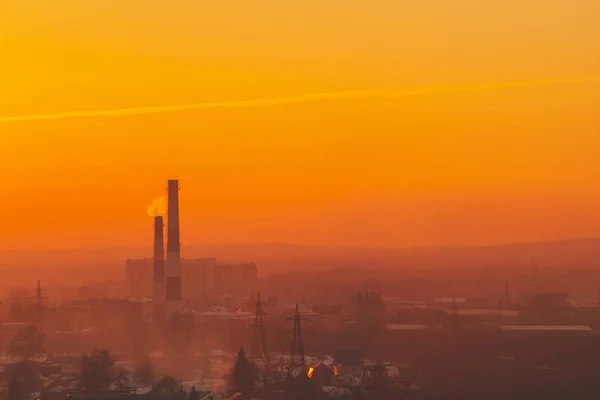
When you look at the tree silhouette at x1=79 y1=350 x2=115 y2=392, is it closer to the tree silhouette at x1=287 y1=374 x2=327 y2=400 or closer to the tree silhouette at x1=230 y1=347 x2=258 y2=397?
the tree silhouette at x1=230 y1=347 x2=258 y2=397

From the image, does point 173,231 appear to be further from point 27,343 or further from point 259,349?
point 259,349

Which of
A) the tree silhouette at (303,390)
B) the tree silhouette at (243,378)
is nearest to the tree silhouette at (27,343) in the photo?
the tree silhouette at (243,378)

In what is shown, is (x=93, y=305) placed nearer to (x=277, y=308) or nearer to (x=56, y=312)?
(x=56, y=312)

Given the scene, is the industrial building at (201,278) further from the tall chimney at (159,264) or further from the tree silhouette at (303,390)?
the tree silhouette at (303,390)

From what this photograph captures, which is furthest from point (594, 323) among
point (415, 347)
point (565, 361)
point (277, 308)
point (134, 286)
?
point (134, 286)

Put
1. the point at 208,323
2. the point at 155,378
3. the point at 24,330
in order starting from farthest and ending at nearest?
the point at 208,323
the point at 24,330
the point at 155,378

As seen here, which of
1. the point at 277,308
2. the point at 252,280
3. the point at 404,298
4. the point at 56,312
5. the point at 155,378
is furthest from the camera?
the point at 252,280

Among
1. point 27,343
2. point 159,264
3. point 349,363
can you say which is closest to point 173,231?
point 159,264
